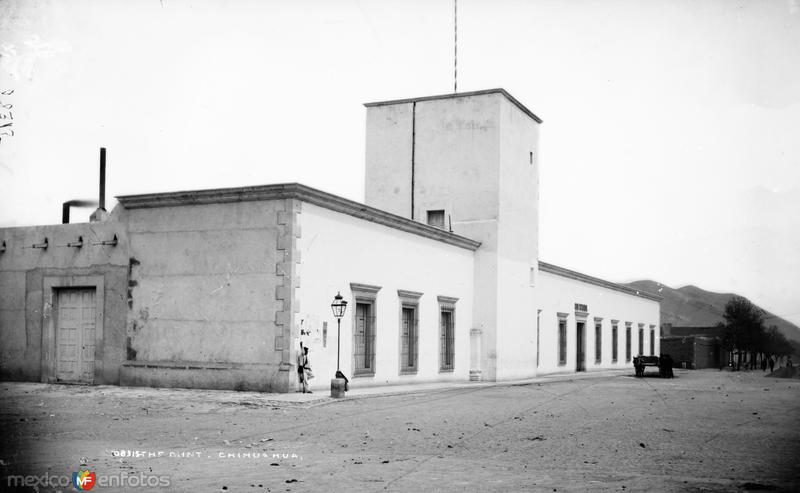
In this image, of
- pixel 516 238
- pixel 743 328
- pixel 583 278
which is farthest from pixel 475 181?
pixel 743 328

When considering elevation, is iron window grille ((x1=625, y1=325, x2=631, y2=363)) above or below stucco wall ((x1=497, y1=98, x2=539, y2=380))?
below

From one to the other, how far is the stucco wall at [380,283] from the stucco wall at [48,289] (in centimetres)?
480

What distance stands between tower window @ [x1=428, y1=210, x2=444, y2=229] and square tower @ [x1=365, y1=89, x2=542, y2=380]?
4 cm

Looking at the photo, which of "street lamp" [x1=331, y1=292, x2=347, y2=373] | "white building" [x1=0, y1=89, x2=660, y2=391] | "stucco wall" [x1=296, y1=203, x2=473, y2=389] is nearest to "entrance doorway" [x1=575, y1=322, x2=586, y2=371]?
"white building" [x1=0, y1=89, x2=660, y2=391]

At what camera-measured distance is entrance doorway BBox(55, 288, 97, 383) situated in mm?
21234

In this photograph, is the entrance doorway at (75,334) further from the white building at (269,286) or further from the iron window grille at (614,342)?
the iron window grille at (614,342)

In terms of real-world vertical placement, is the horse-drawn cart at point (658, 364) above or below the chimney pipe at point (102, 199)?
below

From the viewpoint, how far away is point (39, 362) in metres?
21.5

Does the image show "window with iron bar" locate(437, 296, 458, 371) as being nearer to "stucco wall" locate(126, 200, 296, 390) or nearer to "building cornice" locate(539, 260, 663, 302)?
"stucco wall" locate(126, 200, 296, 390)

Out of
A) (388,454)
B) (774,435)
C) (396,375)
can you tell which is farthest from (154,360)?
(774,435)

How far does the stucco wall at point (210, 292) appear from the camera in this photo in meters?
19.5

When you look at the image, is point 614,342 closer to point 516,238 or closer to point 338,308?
point 516,238

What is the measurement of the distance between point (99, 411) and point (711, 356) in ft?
224

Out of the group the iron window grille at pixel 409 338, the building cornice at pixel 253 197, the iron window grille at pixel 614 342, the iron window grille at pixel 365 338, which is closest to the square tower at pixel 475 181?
the iron window grille at pixel 409 338
